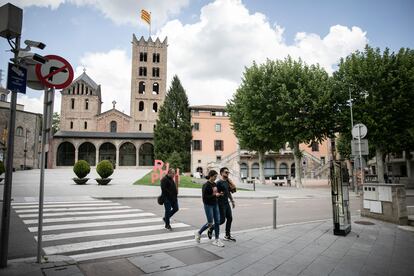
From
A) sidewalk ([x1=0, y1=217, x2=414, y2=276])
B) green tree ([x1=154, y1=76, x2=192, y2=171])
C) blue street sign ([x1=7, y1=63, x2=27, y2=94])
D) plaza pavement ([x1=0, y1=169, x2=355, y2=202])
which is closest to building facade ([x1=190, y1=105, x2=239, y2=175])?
green tree ([x1=154, y1=76, x2=192, y2=171])

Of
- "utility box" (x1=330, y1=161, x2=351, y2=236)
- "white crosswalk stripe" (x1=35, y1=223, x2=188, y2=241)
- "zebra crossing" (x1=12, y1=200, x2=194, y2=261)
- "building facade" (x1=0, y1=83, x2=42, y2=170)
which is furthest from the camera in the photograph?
"building facade" (x1=0, y1=83, x2=42, y2=170)

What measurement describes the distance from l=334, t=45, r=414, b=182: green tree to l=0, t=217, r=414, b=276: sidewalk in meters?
18.9

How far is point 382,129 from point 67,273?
25.6m

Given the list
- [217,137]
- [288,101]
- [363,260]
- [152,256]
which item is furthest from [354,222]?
[217,137]

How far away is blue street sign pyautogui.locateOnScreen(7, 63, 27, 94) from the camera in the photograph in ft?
13.7

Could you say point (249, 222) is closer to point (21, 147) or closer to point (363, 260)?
point (363, 260)

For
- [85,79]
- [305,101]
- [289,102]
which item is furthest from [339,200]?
[85,79]

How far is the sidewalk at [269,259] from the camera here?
4.28 metres

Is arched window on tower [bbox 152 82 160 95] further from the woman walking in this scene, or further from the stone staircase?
the woman walking

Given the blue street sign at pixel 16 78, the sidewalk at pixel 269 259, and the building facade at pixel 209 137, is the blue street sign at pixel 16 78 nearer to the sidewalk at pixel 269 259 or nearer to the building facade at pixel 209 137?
the sidewalk at pixel 269 259

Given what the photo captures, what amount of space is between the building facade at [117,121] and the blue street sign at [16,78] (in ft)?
158

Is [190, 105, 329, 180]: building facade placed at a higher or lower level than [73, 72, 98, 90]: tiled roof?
lower

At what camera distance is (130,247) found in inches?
230

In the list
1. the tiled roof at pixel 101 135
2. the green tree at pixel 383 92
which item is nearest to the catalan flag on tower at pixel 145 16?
the tiled roof at pixel 101 135
